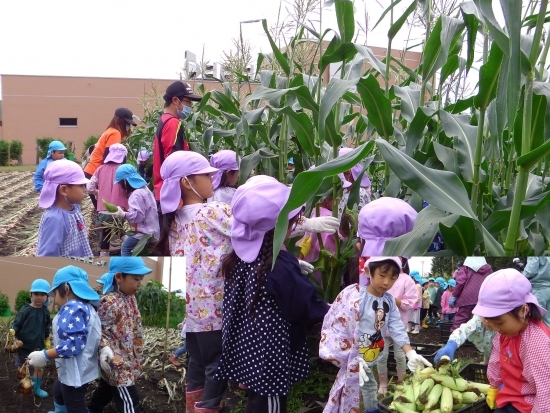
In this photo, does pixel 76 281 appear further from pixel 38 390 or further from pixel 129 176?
pixel 129 176

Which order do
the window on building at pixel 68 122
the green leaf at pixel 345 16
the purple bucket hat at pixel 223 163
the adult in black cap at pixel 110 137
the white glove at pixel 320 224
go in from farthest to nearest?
1. the window on building at pixel 68 122
2. the adult in black cap at pixel 110 137
3. the purple bucket hat at pixel 223 163
4. the green leaf at pixel 345 16
5. the white glove at pixel 320 224

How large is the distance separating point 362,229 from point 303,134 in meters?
0.84

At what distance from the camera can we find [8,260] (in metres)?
2.02

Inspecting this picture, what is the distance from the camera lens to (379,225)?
1947mm

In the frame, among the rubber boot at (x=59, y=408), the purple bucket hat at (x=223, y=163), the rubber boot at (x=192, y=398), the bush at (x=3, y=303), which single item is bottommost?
the rubber boot at (x=59, y=408)

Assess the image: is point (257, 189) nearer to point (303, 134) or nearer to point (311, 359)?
point (311, 359)

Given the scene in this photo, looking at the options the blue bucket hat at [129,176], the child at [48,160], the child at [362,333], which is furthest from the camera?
the child at [48,160]

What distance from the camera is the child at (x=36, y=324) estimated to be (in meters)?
1.95

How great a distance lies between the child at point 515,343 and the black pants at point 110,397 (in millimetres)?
1063

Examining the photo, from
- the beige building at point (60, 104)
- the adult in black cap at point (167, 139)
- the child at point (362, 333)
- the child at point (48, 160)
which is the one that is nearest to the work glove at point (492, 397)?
the child at point (362, 333)

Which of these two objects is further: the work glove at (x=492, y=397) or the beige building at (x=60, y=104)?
the beige building at (x=60, y=104)

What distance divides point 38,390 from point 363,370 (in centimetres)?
101

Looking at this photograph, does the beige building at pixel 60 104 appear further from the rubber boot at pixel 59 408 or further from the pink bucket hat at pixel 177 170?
the rubber boot at pixel 59 408

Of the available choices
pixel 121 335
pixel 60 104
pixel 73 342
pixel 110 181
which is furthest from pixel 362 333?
pixel 60 104
